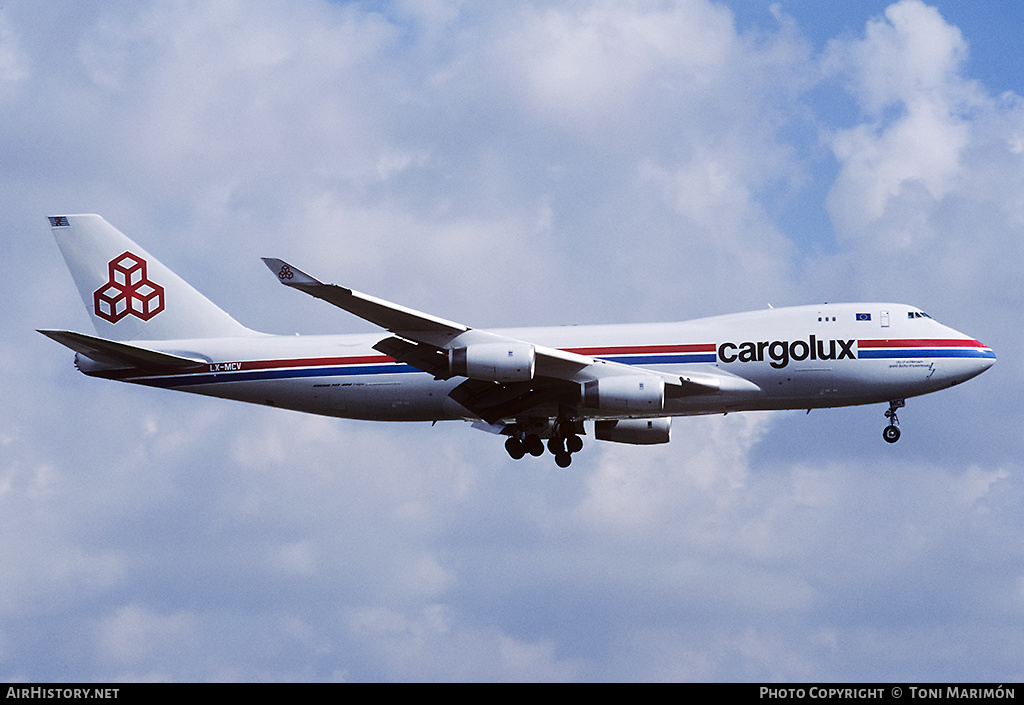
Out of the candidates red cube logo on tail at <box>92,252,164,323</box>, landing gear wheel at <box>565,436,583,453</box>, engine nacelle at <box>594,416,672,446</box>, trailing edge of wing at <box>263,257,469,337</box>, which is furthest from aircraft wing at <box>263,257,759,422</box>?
red cube logo on tail at <box>92,252,164,323</box>

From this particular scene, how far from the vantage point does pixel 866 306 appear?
49906 millimetres

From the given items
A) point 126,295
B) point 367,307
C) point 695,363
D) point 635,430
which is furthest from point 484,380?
point 126,295

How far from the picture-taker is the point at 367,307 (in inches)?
1788

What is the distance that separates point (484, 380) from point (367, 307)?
4.87m

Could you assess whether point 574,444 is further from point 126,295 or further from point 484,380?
point 126,295

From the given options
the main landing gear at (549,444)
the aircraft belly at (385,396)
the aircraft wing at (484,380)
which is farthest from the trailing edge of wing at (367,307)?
the main landing gear at (549,444)

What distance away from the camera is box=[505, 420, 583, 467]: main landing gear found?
170 feet

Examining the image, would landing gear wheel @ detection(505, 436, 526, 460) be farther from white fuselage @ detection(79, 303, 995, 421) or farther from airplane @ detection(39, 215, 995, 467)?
white fuselage @ detection(79, 303, 995, 421)

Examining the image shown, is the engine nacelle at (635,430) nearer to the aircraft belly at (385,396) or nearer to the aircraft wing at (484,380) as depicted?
the aircraft wing at (484,380)

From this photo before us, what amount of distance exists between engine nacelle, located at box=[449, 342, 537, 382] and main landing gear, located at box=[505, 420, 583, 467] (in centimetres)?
564

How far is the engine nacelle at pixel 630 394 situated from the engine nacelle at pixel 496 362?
2715 millimetres

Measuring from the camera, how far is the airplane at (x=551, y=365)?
47344mm

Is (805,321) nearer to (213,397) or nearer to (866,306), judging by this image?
(866,306)
